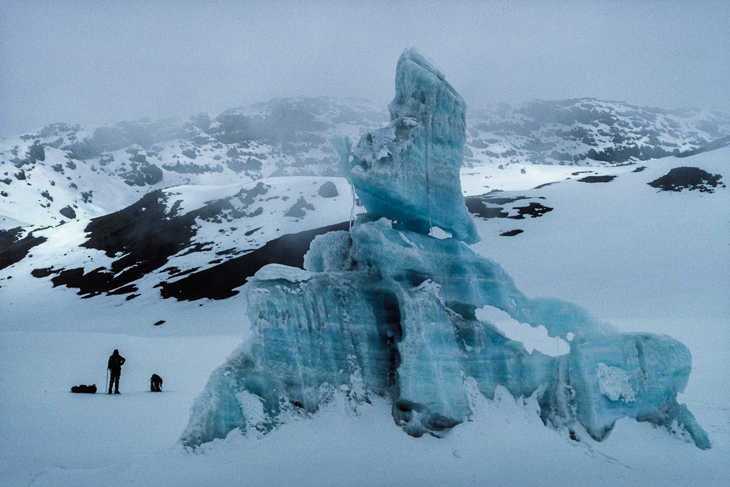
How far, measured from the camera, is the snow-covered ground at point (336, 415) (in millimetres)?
6719

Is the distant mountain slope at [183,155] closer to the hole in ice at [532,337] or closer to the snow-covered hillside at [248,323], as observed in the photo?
the snow-covered hillside at [248,323]

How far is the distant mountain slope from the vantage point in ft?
333

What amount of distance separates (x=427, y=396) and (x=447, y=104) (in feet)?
19.9

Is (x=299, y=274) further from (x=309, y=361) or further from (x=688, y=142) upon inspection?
(x=688, y=142)

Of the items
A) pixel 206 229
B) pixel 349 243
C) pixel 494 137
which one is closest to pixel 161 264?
pixel 206 229

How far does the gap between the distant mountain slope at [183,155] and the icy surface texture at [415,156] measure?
281ft

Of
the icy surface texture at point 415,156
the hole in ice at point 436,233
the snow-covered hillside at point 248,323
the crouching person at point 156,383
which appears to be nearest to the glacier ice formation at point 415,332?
the icy surface texture at point 415,156

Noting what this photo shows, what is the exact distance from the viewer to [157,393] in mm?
13281

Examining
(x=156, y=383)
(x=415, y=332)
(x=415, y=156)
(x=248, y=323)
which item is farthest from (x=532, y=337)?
(x=248, y=323)

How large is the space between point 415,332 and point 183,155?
16279 centimetres

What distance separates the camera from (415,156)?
9336 mm

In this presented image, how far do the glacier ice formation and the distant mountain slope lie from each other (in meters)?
85.7

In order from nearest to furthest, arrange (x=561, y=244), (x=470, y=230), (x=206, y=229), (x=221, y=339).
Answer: (x=470, y=230)
(x=221, y=339)
(x=561, y=244)
(x=206, y=229)

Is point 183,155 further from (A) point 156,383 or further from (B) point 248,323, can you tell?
(A) point 156,383
